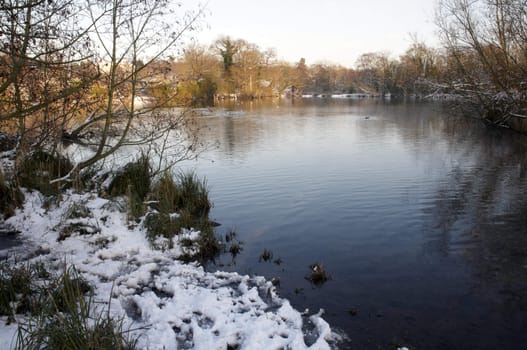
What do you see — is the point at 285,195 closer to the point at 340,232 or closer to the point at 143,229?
the point at 340,232

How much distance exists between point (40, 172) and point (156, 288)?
486 centimetres

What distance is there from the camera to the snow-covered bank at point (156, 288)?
3.93m

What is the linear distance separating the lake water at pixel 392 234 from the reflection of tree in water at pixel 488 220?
0.03m

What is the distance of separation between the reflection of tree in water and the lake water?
0.09 ft

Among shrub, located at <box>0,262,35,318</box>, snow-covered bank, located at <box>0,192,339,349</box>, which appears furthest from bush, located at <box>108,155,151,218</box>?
shrub, located at <box>0,262,35,318</box>

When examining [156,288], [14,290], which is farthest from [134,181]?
[14,290]

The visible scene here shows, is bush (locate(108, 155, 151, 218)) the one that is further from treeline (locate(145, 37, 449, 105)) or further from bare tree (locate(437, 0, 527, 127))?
treeline (locate(145, 37, 449, 105))

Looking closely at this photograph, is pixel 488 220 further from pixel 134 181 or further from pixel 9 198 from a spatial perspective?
pixel 9 198

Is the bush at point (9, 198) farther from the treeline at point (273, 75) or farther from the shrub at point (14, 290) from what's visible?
the treeline at point (273, 75)

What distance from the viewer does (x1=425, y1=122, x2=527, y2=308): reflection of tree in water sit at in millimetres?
5688

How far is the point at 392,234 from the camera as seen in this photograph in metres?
7.45

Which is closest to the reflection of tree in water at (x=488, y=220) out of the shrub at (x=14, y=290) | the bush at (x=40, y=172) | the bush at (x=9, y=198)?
the shrub at (x=14, y=290)

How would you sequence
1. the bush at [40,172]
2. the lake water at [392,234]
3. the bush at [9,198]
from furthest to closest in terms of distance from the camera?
the bush at [40,172], the bush at [9,198], the lake water at [392,234]

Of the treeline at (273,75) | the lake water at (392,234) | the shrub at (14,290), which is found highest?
the treeline at (273,75)
